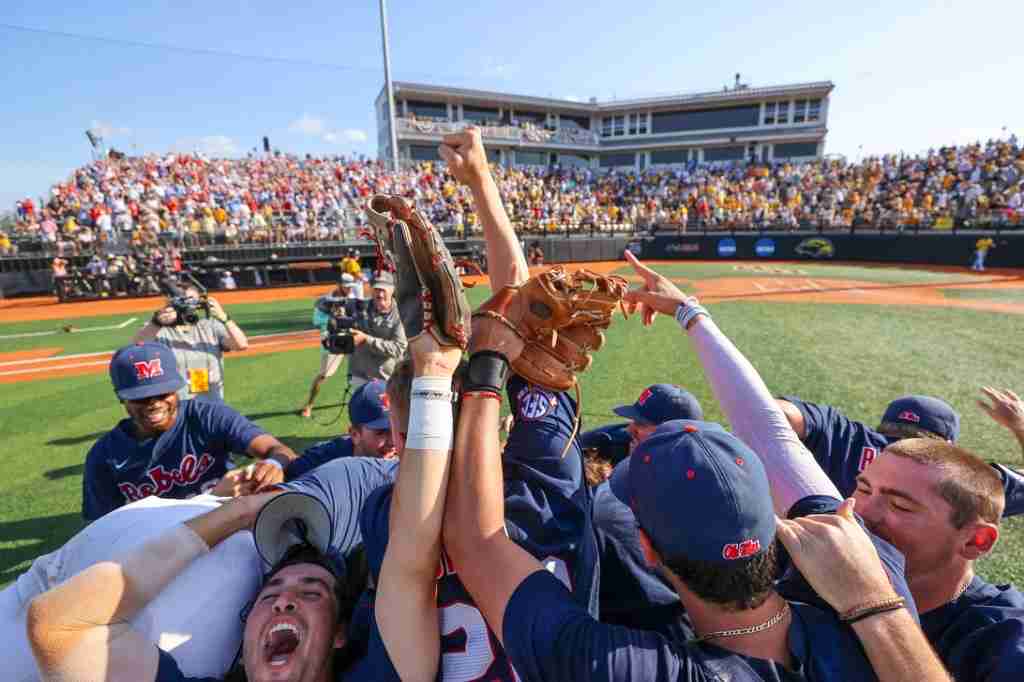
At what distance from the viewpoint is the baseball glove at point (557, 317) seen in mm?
1535

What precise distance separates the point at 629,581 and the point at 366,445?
1.98 meters

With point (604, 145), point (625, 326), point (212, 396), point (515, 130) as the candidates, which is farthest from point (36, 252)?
point (604, 145)

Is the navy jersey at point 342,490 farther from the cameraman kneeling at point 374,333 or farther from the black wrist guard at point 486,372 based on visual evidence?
the cameraman kneeling at point 374,333

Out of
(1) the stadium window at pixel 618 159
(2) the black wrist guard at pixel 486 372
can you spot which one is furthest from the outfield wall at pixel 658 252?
(1) the stadium window at pixel 618 159

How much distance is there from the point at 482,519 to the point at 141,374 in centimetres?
277

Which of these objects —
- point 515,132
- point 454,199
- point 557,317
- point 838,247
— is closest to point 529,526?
point 557,317

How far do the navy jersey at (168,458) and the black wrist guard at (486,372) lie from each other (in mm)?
2550

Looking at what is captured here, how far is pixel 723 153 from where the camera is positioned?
2047 inches

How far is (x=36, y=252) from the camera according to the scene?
19828mm

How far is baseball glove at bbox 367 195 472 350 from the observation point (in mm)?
1446

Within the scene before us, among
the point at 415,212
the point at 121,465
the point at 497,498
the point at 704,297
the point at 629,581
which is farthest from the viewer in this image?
the point at 704,297

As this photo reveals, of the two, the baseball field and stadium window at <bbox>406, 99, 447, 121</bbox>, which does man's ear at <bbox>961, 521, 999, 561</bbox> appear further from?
stadium window at <bbox>406, 99, 447, 121</bbox>

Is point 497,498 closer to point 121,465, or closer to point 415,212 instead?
point 415,212

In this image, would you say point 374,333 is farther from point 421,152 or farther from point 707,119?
point 707,119
